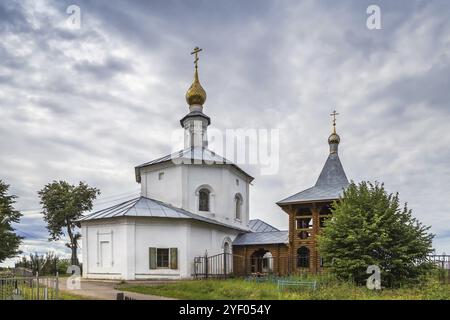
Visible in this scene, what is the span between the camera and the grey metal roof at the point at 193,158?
80.3 ft

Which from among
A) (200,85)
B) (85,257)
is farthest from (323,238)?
(200,85)

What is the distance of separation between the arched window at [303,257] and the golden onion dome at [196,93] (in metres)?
13.3

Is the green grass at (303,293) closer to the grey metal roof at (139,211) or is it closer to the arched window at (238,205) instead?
the grey metal roof at (139,211)

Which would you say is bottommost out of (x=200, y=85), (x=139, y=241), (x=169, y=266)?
(x=169, y=266)

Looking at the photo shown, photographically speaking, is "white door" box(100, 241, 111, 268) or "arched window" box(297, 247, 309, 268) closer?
"white door" box(100, 241, 111, 268)

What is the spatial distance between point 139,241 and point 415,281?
506 inches

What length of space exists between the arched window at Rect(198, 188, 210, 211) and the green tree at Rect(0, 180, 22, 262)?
13794mm

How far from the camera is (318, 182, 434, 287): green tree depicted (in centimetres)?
1528

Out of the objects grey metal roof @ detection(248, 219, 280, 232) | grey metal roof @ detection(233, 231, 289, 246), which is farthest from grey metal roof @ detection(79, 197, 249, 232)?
grey metal roof @ detection(248, 219, 280, 232)

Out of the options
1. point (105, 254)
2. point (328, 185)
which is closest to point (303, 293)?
point (105, 254)

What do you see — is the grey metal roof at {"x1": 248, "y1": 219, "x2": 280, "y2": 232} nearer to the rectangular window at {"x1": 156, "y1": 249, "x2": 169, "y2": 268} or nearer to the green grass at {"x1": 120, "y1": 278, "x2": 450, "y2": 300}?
the rectangular window at {"x1": 156, "y1": 249, "x2": 169, "y2": 268}
